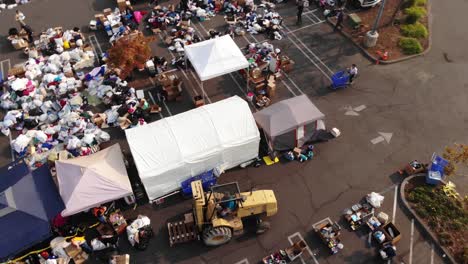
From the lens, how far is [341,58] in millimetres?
20047

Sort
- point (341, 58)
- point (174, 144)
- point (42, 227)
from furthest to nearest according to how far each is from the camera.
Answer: point (341, 58) < point (174, 144) < point (42, 227)

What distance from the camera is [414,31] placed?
21.0 meters

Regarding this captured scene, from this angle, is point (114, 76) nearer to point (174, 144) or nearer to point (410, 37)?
point (174, 144)

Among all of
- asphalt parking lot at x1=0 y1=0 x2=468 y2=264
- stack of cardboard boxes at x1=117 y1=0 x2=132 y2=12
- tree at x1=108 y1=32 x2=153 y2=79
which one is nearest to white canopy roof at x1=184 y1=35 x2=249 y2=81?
asphalt parking lot at x1=0 y1=0 x2=468 y2=264

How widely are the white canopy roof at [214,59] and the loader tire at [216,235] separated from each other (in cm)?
711

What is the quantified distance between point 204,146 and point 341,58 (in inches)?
411

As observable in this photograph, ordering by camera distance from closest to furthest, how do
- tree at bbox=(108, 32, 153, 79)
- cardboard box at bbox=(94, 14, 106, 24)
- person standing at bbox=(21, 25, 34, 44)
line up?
tree at bbox=(108, 32, 153, 79)
person standing at bbox=(21, 25, 34, 44)
cardboard box at bbox=(94, 14, 106, 24)

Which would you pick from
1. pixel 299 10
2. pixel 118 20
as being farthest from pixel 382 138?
pixel 118 20

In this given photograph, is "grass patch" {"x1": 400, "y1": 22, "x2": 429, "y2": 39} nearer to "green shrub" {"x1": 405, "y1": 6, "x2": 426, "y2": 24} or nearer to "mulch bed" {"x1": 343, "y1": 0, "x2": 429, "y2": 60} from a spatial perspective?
"mulch bed" {"x1": 343, "y1": 0, "x2": 429, "y2": 60}

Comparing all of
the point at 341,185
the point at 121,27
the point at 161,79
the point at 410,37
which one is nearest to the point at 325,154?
the point at 341,185

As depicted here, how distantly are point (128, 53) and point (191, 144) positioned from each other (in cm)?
632

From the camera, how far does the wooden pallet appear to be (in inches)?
509

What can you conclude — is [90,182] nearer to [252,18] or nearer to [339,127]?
[339,127]

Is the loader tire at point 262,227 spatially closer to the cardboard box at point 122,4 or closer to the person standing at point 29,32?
the cardboard box at point 122,4
